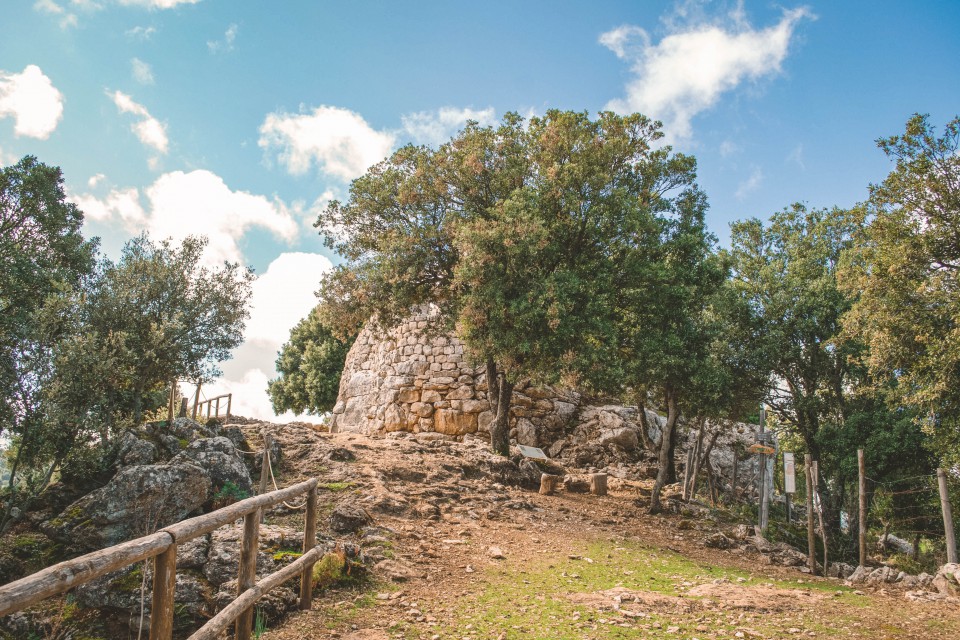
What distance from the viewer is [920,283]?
13.2 meters

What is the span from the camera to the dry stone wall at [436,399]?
861 inches

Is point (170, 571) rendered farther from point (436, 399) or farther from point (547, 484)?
point (436, 399)

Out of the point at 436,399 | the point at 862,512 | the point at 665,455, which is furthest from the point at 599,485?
the point at 436,399

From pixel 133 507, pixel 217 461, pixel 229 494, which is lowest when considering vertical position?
pixel 133 507

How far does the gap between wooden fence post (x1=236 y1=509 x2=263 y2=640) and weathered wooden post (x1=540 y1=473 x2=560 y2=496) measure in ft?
37.3

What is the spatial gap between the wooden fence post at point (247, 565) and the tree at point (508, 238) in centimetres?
1026

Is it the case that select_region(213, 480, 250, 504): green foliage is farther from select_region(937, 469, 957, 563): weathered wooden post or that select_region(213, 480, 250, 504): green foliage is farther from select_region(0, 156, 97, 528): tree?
select_region(937, 469, 957, 563): weathered wooden post

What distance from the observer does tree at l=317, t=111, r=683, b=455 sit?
50.1 ft

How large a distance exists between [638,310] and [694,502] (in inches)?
244

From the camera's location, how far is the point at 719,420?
1997 centimetres

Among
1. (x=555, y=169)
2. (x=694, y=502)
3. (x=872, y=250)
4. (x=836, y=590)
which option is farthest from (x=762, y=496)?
(x=555, y=169)

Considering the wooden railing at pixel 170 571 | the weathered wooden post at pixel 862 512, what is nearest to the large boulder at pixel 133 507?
the wooden railing at pixel 170 571

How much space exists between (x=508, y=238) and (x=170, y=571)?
12348 millimetres

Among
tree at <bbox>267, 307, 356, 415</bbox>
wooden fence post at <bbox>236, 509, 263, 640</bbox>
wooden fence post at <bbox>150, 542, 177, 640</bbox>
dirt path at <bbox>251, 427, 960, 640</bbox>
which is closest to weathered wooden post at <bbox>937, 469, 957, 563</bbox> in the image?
dirt path at <bbox>251, 427, 960, 640</bbox>
